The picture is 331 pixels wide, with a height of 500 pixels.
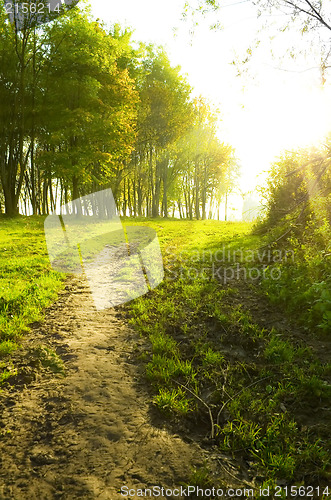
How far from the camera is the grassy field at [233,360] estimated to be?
3043 mm

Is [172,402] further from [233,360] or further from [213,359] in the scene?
[233,360]

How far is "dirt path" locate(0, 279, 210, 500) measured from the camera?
2512 mm

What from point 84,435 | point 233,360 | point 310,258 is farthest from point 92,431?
point 310,258

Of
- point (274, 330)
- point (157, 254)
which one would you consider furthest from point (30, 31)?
point (274, 330)

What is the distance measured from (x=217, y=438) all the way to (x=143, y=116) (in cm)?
2790

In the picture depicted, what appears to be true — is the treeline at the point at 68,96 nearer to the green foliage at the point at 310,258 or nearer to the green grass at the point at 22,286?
the green grass at the point at 22,286

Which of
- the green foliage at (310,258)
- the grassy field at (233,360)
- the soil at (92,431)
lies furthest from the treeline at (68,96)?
the soil at (92,431)

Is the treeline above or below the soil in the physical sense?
above

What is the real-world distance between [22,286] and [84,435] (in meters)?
4.52

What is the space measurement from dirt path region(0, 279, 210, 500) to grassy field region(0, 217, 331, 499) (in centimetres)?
34

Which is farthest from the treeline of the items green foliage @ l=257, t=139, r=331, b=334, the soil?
the soil

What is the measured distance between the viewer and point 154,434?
10.2 ft

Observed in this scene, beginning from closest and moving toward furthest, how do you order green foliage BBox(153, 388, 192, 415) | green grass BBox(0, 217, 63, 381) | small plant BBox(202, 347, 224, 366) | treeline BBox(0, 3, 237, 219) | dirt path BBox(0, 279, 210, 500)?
dirt path BBox(0, 279, 210, 500) < green foliage BBox(153, 388, 192, 415) < small plant BBox(202, 347, 224, 366) < green grass BBox(0, 217, 63, 381) < treeline BBox(0, 3, 237, 219)

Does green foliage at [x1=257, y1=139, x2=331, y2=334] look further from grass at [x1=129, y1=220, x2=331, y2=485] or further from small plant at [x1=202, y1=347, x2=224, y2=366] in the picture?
small plant at [x1=202, y1=347, x2=224, y2=366]
